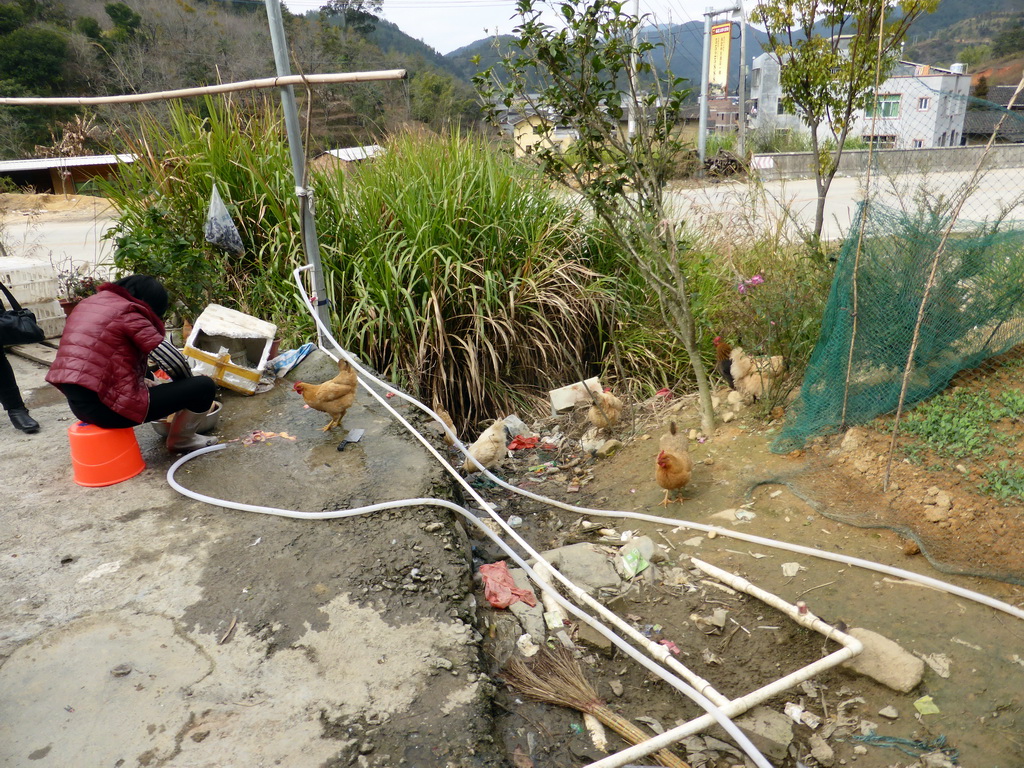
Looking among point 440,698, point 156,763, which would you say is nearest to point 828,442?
point 440,698

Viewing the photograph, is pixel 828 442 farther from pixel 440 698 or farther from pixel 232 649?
pixel 232 649

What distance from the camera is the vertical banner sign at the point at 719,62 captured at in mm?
19781

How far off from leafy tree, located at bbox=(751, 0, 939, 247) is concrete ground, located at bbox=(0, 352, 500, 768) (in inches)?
140

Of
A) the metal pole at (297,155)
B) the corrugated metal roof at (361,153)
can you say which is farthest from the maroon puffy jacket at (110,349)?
the corrugated metal roof at (361,153)

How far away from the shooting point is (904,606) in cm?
280

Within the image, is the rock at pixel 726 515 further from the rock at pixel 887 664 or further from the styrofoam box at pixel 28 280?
the styrofoam box at pixel 28 280

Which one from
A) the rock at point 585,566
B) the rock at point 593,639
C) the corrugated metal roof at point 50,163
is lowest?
the rock at point 593,639

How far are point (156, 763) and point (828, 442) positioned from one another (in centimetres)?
343

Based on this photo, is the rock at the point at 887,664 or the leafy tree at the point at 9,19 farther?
the leafy tree at the point at 9,19

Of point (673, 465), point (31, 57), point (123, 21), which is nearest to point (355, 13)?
point (123, 21)

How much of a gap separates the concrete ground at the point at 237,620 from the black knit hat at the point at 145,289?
899 mm

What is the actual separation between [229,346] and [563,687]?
3.55 metres

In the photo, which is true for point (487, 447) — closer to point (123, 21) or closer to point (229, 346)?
point (229, 346)

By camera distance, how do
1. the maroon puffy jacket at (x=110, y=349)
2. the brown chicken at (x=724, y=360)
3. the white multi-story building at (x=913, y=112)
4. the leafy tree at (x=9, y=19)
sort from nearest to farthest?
the maroon puffy jacket at (x=110, y=349), the white multi-story building at (x=913, y=112), the brown chicken at (x=724, y=360), the leafy tree at (x=9, y=19)
